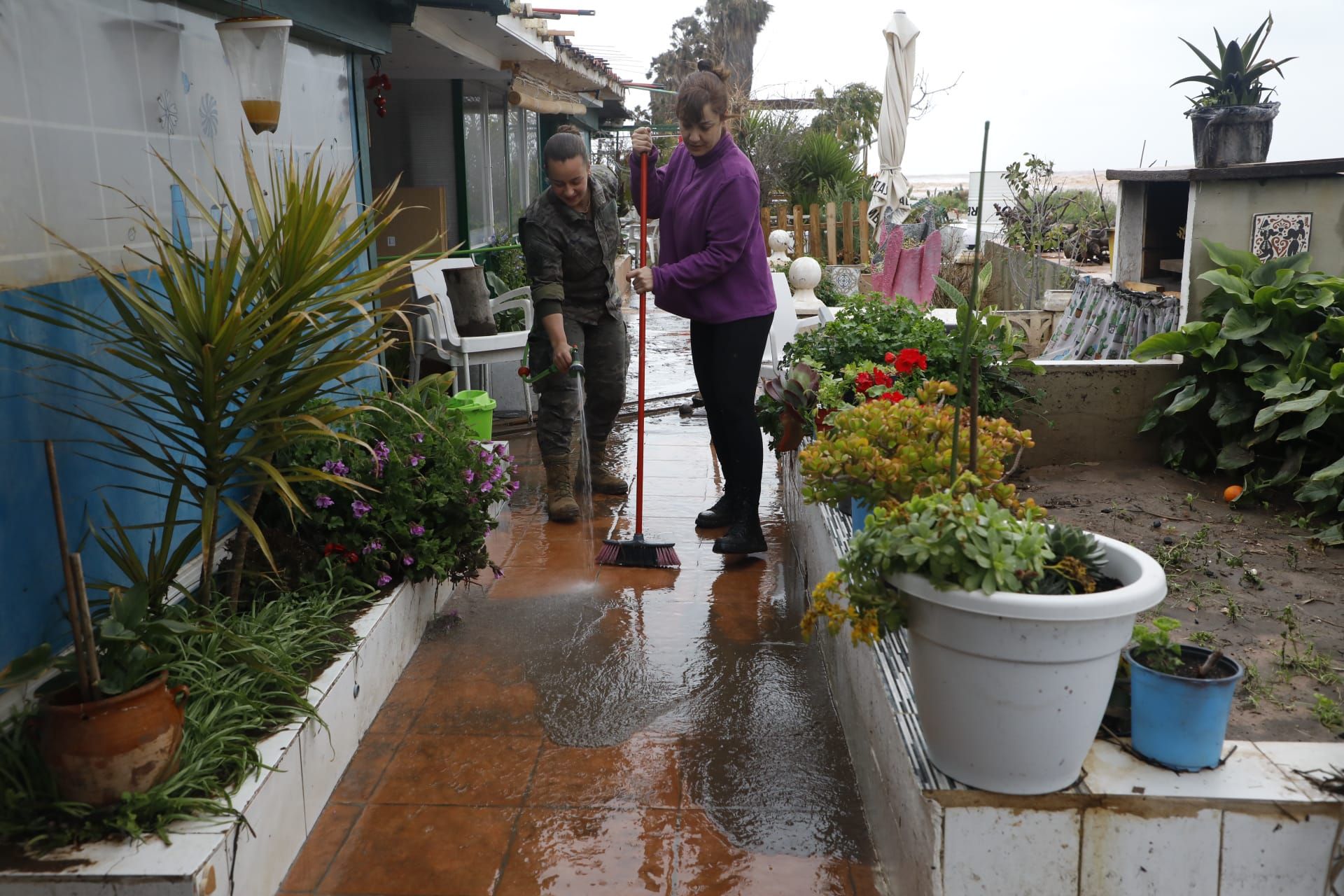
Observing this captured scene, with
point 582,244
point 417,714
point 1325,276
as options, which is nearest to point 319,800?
point 417,714

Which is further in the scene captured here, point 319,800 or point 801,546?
point 801,546

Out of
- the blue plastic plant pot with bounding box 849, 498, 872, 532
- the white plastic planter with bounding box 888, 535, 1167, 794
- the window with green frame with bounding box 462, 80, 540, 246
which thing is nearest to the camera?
the white plastic planter with bounding box 888, 535, 1167, 794

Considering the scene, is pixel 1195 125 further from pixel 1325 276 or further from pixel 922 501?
pixel 922 501

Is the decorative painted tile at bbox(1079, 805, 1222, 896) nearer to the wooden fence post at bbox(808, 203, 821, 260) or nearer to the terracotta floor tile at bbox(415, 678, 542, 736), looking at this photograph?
the terracotta floor tile at bbox(415, 678, 542, 736)

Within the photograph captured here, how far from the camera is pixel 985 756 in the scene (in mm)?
2084

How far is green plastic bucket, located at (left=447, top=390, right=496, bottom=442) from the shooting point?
500 centimetres

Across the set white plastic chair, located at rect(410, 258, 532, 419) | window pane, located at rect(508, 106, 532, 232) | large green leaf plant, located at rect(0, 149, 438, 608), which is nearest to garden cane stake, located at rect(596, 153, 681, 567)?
white plastic chair, located at rect(410, 258, 532, 419)

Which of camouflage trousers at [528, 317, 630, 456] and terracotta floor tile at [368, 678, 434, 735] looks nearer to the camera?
terracotta floor tile at [368, 678, 434, 735]

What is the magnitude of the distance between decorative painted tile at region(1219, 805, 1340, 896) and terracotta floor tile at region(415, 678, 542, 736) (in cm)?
184

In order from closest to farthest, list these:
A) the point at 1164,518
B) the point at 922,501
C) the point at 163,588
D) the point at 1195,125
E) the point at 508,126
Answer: the point at 922,501, the point at 163,588, the point at 1164,518, the point at 1195,125, the point at 508,126

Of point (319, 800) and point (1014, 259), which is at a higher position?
point (1014, 259)

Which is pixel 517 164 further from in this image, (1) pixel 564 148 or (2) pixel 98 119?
A: (2) pixel 98 119

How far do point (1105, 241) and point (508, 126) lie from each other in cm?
1012

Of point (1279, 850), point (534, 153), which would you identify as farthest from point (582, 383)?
point (534, 153)
